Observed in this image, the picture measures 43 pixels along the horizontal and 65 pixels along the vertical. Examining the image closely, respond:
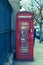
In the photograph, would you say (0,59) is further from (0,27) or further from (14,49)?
(14,49)

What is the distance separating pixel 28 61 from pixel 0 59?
4071mm

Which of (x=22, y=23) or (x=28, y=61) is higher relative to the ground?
(x=22, y=23)

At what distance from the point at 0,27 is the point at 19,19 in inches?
185

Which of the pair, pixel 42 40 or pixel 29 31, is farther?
pixel 42 40

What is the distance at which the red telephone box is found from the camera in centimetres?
1191

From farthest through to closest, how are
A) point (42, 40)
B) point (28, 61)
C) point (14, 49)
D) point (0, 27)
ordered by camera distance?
point (42, 40) → point (14, 49) → point (28, 61) → point (0, 27)

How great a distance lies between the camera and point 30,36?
474 inches

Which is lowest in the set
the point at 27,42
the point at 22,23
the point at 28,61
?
the point at 28,61

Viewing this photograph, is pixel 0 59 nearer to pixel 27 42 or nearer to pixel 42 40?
pixel 27 42

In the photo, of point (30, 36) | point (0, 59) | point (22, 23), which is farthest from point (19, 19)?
point (0, 59)

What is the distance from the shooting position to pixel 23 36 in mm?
12156

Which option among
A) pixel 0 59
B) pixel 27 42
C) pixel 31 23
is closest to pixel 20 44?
pixel 27 42

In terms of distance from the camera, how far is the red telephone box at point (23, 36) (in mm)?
11914

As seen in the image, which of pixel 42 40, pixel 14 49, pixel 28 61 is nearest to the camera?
pixel 28 61
